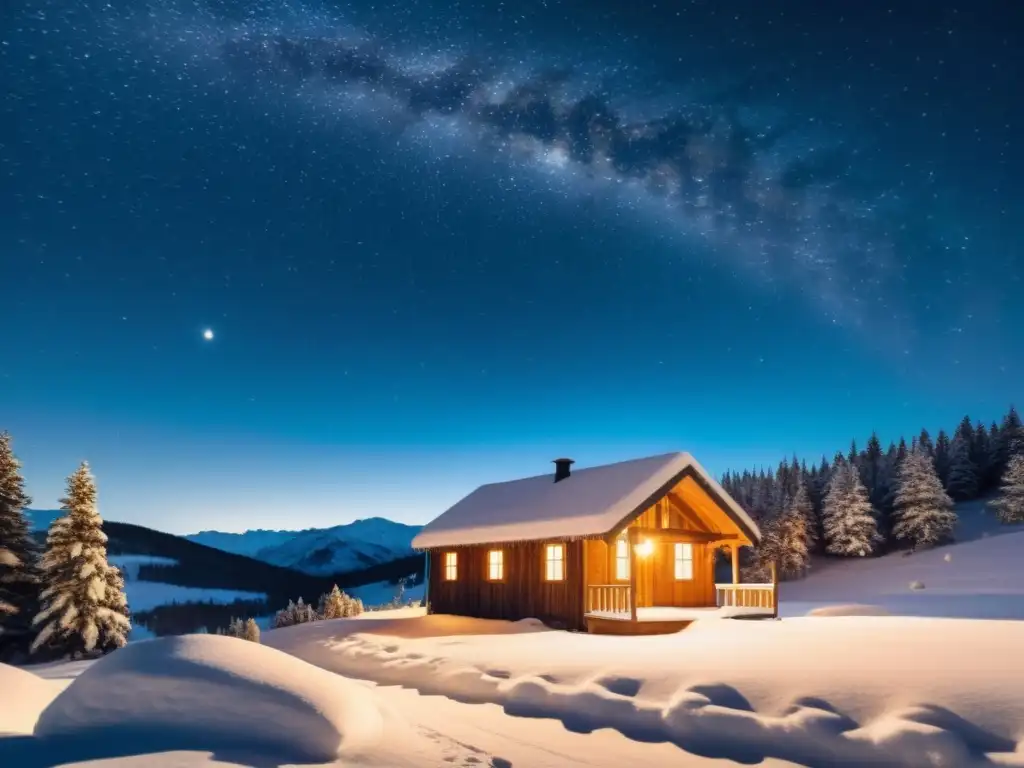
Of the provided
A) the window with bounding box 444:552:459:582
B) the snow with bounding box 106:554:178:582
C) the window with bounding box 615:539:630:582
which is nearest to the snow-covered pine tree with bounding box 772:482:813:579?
the window with bounding box 444:552:459:582

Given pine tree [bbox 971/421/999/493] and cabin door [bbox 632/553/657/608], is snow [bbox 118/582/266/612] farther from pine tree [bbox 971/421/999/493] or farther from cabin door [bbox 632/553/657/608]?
cabin door [bbox 632/553/657/608]

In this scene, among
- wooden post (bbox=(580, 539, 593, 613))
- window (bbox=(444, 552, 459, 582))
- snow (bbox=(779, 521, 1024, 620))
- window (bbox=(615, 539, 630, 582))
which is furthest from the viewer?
snow (bbox=(779, 521, 1024, 620))

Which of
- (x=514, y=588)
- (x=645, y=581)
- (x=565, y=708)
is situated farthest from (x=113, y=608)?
(x=565, y=708)

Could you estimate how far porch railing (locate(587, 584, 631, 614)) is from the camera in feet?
73.2

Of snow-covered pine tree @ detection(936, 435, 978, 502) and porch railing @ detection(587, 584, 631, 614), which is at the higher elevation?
snow-covered pine tree @ detection(936, 435, 978, 502)

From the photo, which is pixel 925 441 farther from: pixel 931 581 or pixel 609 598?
pixel 609 598

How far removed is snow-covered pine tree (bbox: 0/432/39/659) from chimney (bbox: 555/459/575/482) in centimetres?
1947

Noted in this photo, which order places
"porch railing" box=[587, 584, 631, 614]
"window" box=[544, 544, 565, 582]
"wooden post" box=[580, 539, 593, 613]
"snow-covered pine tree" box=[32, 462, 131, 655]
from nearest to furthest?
"porch railing" box=[587, 584, 631, 614], "wooden post" box=[580, 539, 593, 613], "window" box=[544, 544, 565, 582], "snow-covered pine tree" box=[32, 462, 131, 655]

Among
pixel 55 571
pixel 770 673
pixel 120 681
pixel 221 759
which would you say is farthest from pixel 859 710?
pixel 55 571

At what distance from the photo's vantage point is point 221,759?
8.40 meters

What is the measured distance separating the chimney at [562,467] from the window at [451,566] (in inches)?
189

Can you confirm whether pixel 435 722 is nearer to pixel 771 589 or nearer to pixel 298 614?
pixel 771 589

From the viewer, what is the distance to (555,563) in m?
24.2

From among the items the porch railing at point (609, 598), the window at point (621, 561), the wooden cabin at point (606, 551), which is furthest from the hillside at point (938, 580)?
the porch railing at point (609, 598)
